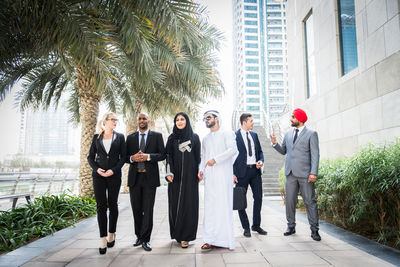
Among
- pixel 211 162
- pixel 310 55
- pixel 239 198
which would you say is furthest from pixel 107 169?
pixel 310 55

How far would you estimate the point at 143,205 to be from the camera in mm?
3916

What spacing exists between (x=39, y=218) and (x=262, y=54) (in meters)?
102

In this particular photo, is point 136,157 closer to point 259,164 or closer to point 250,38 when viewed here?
point 259,164

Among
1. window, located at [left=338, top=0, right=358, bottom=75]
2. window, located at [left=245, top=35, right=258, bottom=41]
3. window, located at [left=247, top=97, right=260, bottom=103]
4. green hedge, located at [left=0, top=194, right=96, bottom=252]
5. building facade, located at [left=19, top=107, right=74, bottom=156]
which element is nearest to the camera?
green hedge, located at [left=0, top=194, right=96, bottom=252]

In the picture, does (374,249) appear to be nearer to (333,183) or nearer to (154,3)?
(333,183)

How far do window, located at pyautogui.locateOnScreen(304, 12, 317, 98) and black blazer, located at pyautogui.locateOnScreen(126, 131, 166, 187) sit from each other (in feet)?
27.3

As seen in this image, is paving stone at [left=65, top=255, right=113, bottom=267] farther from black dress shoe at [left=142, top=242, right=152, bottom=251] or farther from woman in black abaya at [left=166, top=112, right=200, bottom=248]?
woman in black abaya at [left=166, top=112, right=200, bottom=248]

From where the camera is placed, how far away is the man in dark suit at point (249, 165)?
14.9 ft

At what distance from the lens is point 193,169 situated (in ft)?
13.0

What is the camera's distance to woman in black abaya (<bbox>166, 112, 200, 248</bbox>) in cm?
383

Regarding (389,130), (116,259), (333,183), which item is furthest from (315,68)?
(116,259)

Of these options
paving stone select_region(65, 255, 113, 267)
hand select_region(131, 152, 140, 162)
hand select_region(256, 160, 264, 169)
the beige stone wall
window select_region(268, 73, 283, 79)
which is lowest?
paving stone select_region(65, 255, 113, 267)

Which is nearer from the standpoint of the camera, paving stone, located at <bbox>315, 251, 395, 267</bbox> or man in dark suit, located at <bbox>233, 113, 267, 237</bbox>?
paving stone, located at <bbox>315, 251, 395, 267</bbox>

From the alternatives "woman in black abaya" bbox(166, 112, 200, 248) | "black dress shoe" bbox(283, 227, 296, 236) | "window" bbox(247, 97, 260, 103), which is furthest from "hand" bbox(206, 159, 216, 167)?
"window" bbox(247, 97, 260, 103)
